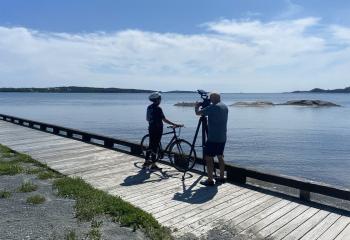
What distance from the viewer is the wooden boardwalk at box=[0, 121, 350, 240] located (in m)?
6.02

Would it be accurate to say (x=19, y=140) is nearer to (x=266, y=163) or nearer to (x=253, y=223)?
(x=266, y=163)

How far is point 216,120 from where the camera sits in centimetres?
837

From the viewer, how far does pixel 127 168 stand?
10406 millimetres

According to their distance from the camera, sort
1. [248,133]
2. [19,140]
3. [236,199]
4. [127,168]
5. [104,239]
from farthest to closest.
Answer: [248,133]
[19,140]
[127,168]
[236,199]
[104,239]

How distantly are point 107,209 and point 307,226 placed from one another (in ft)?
10.5

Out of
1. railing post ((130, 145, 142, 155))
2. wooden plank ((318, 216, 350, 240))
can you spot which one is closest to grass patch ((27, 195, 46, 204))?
wooden plank ((318, 216, 350, 240))

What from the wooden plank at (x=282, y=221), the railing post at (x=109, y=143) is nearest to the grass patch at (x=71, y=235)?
the wooden plank at (x=282, y=221)

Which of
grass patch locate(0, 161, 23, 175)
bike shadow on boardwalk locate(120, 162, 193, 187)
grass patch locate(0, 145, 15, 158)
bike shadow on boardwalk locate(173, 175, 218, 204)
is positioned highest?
grass patch locate(0, 161, 23, 175)

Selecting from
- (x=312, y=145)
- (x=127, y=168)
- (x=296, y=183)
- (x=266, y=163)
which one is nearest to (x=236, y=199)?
(x=296, y=183)

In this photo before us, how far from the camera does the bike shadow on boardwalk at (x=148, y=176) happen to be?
9.01 m

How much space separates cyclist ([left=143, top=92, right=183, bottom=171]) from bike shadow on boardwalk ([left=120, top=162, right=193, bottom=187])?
35cm

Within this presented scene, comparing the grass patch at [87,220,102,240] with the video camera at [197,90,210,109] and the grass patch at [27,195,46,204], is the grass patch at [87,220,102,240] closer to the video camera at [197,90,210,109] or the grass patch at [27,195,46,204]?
the grass patch at [27,195,46,204]

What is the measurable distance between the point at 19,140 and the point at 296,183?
41.5 feet

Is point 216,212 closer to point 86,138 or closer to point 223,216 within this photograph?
point 223,216
